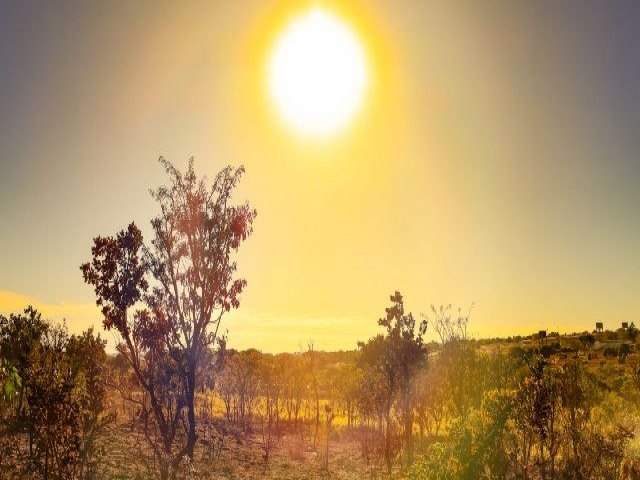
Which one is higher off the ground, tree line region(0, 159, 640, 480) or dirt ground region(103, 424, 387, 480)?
tree line region(0, 159, 640, 480)

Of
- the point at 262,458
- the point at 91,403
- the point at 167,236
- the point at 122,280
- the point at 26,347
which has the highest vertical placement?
the point at 167,236

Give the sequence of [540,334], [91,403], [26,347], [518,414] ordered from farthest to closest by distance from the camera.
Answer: [540,334], [26,347], [91,403], [518,414]

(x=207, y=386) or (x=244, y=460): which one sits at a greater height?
(x=207, y=386)

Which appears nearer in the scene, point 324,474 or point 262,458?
point 324,474

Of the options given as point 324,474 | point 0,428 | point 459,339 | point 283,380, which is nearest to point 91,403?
point 0,428

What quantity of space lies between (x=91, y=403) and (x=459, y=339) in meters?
27.0

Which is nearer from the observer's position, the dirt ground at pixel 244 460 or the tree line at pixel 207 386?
the tree line at pixel 207 386

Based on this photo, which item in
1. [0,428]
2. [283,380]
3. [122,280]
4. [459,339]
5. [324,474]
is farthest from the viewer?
[283,380]

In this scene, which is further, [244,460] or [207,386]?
[244,460]

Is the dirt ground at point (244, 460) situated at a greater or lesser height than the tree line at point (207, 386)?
lesser

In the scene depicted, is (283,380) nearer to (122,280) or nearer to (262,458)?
(262,458)

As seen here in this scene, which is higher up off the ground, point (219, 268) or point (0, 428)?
point (219, 268)

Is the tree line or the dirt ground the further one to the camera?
the dirt ground

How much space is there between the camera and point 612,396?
126 feet
